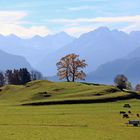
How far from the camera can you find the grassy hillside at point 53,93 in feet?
333

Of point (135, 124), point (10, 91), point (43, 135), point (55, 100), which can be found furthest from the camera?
point (10, 91)

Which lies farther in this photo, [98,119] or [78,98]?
[78,98]

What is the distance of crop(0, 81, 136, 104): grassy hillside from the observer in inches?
3995

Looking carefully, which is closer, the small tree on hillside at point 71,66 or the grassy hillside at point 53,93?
the grassy hillside at point 53,93

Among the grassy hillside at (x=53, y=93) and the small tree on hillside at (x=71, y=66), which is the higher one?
the small tree on hillside at (x=71, y=66)

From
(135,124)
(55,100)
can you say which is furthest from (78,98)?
(135,124)

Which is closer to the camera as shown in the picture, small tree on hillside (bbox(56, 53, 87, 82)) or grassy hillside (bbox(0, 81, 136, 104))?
grassy hillside (bbox(0, 81, 136, 104))

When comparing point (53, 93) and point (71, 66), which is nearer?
point (53, 93)

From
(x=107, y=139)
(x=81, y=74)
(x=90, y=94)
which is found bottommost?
(x=107, y=139)

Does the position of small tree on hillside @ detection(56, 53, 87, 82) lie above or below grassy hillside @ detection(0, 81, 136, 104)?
above

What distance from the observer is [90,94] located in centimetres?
10350

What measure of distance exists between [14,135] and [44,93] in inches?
2694

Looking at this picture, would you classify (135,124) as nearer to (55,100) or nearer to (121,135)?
(121,135)

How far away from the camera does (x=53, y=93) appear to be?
10919cm
